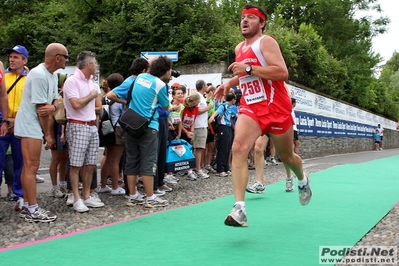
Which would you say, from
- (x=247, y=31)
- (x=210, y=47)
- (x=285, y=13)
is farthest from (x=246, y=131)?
(x=285, y=13)

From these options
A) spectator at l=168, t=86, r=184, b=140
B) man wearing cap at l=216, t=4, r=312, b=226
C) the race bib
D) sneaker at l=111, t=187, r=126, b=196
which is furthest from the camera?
spectator at l=168, t=86, r=184, b=140

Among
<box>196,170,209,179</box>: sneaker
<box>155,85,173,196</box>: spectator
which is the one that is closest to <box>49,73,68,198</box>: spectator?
<box>155,85,173,196</box>: spectator

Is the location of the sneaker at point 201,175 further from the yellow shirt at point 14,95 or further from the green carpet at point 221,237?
the yellow shirt at point 14,95

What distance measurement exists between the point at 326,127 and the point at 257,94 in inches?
724

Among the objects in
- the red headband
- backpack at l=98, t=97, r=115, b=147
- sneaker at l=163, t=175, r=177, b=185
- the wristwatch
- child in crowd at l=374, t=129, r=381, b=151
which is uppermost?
the red headband

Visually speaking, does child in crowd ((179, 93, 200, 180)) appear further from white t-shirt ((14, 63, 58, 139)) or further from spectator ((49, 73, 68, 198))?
white t-shirt ((14, 63, 58, 139))

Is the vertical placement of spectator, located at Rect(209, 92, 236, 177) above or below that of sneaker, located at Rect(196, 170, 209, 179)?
above

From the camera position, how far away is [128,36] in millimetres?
18922

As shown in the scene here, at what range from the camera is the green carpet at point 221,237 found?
11.6 feet

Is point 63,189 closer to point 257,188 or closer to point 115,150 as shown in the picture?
point 115,150

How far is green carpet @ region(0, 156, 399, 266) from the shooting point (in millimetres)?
3523

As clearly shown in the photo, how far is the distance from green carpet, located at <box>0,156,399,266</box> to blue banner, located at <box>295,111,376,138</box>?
11.4 meters

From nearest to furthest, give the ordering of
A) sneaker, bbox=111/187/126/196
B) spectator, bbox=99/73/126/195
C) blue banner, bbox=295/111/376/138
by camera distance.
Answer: spectator, bbox=99/73/126/195 < sneaker, bbox=111/187/126/196 < blue banner, bbox=295/111/376/138

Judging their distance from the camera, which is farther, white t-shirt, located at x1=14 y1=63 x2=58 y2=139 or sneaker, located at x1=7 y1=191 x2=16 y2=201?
sneaker, located at x1=7 y1=191 x2=16 y2=201
